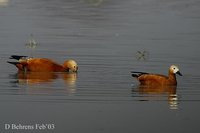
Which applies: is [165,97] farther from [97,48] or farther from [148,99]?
[97,48]

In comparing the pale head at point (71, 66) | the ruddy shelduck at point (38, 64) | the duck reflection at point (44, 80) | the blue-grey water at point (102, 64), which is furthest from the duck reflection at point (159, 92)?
the ruddy shelduck at point (38, 64)

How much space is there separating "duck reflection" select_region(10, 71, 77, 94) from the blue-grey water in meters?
0.02

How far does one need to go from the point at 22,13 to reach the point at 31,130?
2011 cm

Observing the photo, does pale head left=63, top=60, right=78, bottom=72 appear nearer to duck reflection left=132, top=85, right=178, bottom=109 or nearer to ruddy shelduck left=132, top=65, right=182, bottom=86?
ruddy shelduck left=132, top=65, right=182, bottom=86

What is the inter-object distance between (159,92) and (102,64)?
3.42 m

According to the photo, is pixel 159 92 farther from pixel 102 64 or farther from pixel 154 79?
pixel 102 64

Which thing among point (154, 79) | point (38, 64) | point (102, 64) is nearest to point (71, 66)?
point (38, 64)

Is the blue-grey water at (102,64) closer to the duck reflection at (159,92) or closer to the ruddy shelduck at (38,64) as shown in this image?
the duck reflection at (159,92)

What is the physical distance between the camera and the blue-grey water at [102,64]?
1455 cm

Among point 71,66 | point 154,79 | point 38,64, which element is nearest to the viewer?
point 154,79

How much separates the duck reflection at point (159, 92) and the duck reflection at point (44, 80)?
4.92 feet

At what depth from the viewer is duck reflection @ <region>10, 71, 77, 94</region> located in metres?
17.4

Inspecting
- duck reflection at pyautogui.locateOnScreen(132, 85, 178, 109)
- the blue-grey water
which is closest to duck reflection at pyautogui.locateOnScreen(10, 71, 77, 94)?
the blue-grey water

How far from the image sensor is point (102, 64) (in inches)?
827
